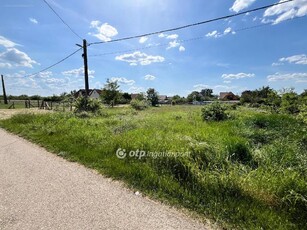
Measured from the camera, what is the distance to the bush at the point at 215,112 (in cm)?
1192

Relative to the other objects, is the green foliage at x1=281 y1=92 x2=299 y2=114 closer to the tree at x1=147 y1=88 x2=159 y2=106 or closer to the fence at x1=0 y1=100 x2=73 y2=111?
the fence at x1=0 y1=100 x2=73 y2=111

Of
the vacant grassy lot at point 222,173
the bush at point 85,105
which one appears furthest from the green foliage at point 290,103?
the bush at point 85,105

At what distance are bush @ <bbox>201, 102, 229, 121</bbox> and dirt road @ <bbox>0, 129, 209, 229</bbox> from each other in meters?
8.49

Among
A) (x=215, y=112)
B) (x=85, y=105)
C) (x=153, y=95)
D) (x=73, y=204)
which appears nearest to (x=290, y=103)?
(x=215, y=112)

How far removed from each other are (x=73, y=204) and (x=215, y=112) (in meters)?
10.0

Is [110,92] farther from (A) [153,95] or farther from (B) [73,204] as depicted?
(B) [73,204]

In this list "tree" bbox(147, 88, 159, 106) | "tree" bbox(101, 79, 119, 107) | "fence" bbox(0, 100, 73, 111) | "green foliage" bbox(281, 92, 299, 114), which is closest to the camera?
"green foliage" bbox(281, 92, 299, 114)

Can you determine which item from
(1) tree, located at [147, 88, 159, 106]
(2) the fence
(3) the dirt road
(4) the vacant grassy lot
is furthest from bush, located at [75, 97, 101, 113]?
(1) tree, located at [147, 88, 159, 106]

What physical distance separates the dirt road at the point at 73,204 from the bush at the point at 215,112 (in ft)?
27.9

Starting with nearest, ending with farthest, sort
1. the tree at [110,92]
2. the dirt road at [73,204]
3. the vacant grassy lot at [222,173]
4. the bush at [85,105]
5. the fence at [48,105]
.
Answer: the dirt road at [73,204] → the vacant grassy lot at [222,173] → the bush at [85,105] → the fence at [48,105] → the tree at [110,92]

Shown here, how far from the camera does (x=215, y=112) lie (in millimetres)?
12109

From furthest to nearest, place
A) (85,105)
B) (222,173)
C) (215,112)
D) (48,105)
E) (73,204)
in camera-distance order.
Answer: (48,105) < (85,105) < (215,112) < (222,173) < (73,204)

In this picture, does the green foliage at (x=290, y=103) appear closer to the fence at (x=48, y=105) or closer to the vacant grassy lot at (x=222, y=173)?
the vacant grassy lot at (x=222, y=173)

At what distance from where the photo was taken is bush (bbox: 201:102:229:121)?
11.9 m
